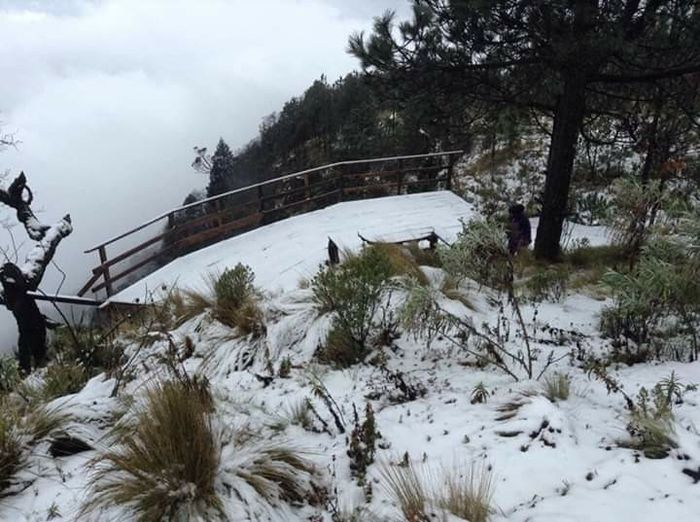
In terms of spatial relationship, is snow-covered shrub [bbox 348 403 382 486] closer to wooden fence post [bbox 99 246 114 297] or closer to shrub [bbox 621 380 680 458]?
shrub [bbox 621 380 680 458]

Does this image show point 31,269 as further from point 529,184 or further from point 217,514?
point 529,184

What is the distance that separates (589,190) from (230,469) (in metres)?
14.7

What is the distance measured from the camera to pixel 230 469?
2.25 metres

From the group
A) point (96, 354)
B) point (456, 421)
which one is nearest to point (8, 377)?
point (96, 354)

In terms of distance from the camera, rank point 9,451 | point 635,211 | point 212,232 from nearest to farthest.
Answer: point 9,451 < point 635,211 < point 212,232

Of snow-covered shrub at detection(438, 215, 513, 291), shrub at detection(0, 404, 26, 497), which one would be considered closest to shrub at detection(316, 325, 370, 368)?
snow-covered shrub at detection(438, 215, 513, 291)

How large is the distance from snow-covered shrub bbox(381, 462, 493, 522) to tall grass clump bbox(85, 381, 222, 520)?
798mm

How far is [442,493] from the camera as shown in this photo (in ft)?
6.85

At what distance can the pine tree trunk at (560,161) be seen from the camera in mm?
6570

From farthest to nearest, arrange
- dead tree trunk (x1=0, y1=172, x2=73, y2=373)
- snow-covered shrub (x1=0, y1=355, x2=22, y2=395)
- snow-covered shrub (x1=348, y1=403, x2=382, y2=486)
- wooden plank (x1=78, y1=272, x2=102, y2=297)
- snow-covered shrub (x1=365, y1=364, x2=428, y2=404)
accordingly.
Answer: wooden plank (x1=78, y1=272, x2=102, y2=297)
dead tree trunk (x1=0, y1=172, x2=73, y2=373)
snow-covered shrub (x1=0, y1=355, x2=22, y2=395)
snow-covered shrub (x1=365, y1=364, x2=428, y2=404)
snow-covered shrub (x1=348, y1=403, x2=382, y2=486)

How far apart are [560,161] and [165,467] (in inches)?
264

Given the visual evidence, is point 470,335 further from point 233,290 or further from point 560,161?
point 560,161

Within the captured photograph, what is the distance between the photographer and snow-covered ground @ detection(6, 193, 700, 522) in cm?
210

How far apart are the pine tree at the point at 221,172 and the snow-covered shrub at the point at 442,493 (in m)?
54.9
